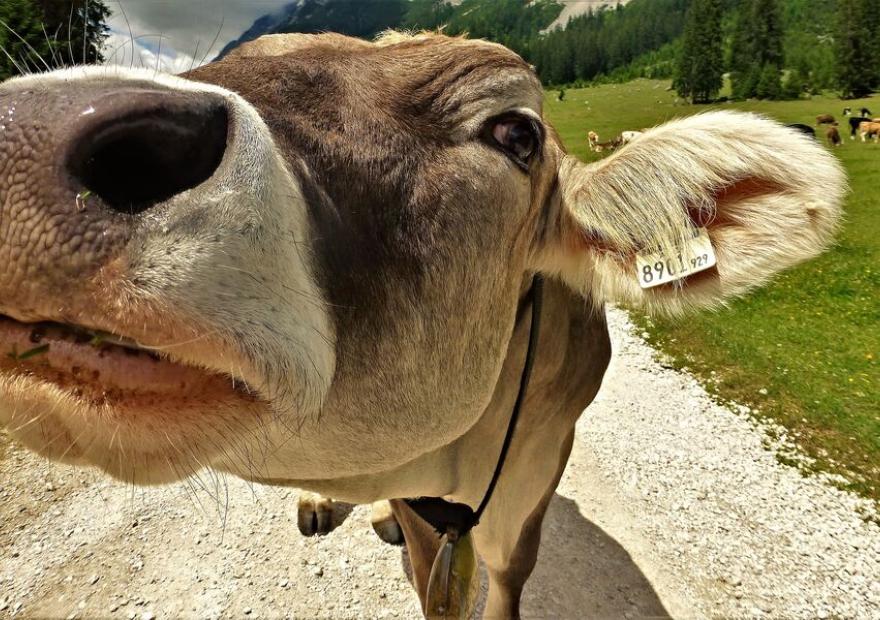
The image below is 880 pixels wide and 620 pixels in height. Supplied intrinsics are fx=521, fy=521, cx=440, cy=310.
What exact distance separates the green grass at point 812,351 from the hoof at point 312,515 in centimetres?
381

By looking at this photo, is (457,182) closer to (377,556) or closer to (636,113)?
(377,556)

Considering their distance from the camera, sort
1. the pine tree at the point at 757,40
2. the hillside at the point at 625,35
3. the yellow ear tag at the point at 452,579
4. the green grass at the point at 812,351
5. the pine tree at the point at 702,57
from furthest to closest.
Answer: the pine tree at the point at 757,40
the hillside at the point at 625,35
the pine tree at the point at 702,57
the green grass at the point at 812,351
the yellow ear tag at the point at 452,579

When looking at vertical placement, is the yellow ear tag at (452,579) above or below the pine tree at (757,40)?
below

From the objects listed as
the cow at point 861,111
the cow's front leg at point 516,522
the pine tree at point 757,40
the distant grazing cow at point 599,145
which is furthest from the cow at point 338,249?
the pine tree at point 757,40

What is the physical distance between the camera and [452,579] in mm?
2781

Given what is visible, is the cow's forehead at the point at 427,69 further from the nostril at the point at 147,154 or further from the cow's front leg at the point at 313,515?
the cow's front leg at the point at 313,515

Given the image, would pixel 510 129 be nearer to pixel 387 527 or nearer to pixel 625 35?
pixel 387 527

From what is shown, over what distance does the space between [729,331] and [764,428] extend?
274cm

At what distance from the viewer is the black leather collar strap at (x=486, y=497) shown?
2.55 metres

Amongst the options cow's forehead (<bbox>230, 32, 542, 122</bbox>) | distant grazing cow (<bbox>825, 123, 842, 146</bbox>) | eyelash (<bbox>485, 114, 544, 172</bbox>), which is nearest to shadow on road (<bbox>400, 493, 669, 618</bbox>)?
eyelash (<bbox>485, 114, 544, 172</bbox>)

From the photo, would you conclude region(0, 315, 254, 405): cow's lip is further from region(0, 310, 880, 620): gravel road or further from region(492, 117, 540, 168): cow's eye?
region(0, 310, 880, 620): gravel road

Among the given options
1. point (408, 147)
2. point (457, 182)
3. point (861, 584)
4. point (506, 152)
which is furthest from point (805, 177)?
point (861, 584)

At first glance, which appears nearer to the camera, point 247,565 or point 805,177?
point 805,177

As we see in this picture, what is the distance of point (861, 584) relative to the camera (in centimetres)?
411
